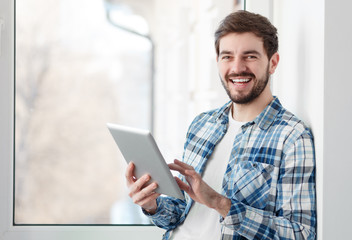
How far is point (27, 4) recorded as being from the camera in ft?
6.22

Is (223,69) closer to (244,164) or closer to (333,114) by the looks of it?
(244,164)

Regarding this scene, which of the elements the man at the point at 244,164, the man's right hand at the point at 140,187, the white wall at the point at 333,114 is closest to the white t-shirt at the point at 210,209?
the man at the point at 244,164

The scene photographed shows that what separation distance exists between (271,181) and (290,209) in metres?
0.10

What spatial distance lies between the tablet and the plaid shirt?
0.61ft

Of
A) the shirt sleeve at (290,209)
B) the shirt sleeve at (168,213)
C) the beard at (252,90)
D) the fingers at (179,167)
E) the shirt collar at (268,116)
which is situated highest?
the beard at (252,90)

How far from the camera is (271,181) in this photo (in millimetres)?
1362

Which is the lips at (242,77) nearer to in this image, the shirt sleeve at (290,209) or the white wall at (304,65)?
the white wall at (304,65)

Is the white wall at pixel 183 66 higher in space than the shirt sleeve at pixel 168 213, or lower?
higher

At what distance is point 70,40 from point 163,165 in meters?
0.89

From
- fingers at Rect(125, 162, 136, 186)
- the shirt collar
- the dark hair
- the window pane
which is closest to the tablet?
fingers at Rect(125, 162, 136, 186)

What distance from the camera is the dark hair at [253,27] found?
4.83 ft

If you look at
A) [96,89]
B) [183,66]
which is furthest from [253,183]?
[96,89]

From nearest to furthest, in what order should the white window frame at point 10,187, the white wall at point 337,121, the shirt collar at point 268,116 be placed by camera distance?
1. the white wall at point 337,121
2. the shirt collar at point 268,116
3. the white window frame at point 10,187

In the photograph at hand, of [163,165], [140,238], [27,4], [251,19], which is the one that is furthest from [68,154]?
[251,19]
